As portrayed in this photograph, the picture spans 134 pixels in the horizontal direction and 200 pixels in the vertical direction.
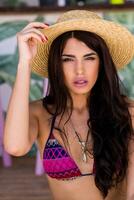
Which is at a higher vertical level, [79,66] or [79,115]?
[79,66]

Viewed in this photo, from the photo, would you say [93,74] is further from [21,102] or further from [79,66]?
[21,102]

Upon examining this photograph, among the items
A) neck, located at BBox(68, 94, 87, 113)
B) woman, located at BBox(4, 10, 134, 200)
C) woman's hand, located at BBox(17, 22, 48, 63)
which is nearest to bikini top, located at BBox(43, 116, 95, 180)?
woman, located at BBox(4, 10, 134, 200)

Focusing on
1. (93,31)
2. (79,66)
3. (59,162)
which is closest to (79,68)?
(79,66)

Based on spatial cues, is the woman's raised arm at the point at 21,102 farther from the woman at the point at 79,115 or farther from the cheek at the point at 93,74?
the cheek at the point at 93,74

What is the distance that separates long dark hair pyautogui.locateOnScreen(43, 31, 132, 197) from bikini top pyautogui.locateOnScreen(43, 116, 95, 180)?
0.07 meters

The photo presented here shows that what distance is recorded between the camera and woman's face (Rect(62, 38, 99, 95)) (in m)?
1.52

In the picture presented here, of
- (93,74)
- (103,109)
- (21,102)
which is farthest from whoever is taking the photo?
(103,109)

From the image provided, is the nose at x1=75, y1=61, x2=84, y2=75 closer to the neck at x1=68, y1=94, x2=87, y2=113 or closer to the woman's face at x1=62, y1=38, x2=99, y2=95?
the woman's face at x1=62, y1=38, x2=99, y2=95

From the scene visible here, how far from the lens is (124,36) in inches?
64.8

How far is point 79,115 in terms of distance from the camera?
5.55ft

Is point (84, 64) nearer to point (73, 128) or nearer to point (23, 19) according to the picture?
point (73, 128)

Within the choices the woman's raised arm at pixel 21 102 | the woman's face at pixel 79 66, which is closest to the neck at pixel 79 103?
the woman's face at pixel 79 66

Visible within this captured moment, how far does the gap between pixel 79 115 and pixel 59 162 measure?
22 cm

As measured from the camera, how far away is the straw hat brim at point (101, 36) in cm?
151
